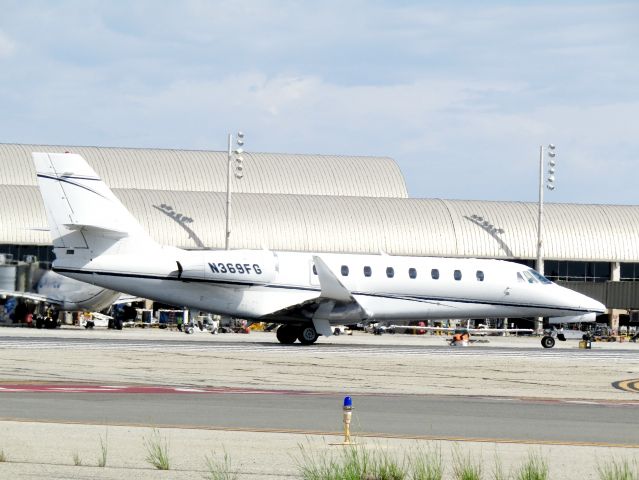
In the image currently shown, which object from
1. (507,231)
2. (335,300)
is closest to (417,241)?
(507,231)

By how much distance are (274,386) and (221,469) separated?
12750mm

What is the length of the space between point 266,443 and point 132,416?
364cm

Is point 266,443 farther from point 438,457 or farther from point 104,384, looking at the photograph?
point 104,384

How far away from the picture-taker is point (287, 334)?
44.9 m

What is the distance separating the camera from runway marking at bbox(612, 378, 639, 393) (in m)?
27.5

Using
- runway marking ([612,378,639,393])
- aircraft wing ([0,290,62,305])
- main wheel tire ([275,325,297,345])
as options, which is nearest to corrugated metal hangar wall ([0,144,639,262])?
aircraft wing ([0,290,62,305])

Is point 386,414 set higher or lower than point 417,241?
lower

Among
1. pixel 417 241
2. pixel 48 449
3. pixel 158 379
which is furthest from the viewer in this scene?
pixel 417 241

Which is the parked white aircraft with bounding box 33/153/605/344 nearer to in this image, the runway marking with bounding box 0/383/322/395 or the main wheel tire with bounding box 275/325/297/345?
the main wheel tire with bounding box 275/325/297/345

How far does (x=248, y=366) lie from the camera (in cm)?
3153

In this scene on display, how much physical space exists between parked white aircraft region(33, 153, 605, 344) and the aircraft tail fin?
34mm

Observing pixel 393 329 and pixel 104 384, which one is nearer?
pixel 104 384

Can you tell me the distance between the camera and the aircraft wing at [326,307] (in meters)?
42.2

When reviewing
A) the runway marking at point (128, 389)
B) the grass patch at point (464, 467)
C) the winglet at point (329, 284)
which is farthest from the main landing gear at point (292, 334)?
the grass patch at point (464, 467)
